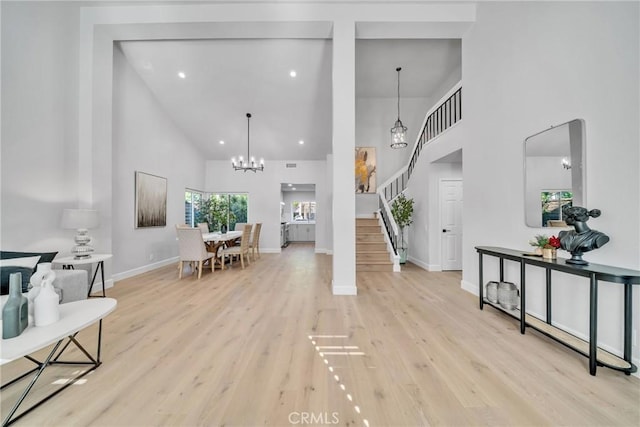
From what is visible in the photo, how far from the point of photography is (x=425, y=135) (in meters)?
5.81

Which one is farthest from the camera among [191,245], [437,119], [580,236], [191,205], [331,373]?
[191,205]

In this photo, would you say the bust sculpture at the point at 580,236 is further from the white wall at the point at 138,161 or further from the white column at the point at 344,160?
the white wall at the point at 138,161

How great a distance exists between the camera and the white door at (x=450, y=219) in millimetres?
5371

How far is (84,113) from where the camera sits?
398cm

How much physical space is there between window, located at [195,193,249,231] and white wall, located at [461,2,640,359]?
6765 mm

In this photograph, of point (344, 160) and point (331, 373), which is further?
point (344, 160)

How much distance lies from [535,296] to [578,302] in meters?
0.49

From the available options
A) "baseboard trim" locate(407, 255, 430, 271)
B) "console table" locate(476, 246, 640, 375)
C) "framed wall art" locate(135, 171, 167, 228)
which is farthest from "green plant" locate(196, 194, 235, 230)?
"console table" locate(476, 246, 640, 375)

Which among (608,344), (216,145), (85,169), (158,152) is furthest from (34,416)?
(216,145)

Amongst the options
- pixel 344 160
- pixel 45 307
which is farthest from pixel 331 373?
pixel 344 160

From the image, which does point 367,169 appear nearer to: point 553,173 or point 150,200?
point 553,173

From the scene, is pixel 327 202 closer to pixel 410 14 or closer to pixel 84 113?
pixel 410 14

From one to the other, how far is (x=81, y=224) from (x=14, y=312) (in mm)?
2479

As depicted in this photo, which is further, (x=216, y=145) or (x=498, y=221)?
(x=216, y=145)
